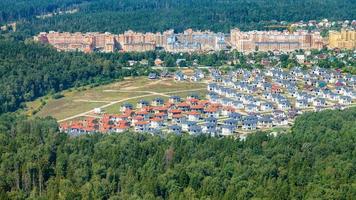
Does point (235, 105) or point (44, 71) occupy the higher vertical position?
point (44, 71)

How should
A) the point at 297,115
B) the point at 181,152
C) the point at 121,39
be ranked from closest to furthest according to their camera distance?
the point at 181,152
the point at 297,115
the point at 121,39

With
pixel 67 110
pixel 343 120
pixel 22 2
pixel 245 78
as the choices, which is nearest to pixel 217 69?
pixel 245 78

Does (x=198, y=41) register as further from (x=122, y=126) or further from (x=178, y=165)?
(x=178, y=165)

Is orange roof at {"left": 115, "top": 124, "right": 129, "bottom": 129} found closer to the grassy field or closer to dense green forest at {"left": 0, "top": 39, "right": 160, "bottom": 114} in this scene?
the grassy field

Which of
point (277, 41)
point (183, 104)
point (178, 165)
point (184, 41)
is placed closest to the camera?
point (178, 165)

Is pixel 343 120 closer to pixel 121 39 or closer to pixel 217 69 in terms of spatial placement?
pixel 217 69

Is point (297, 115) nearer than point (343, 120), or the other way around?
point (343, 120)

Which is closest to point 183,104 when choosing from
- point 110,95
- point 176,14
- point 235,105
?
point 235,105
